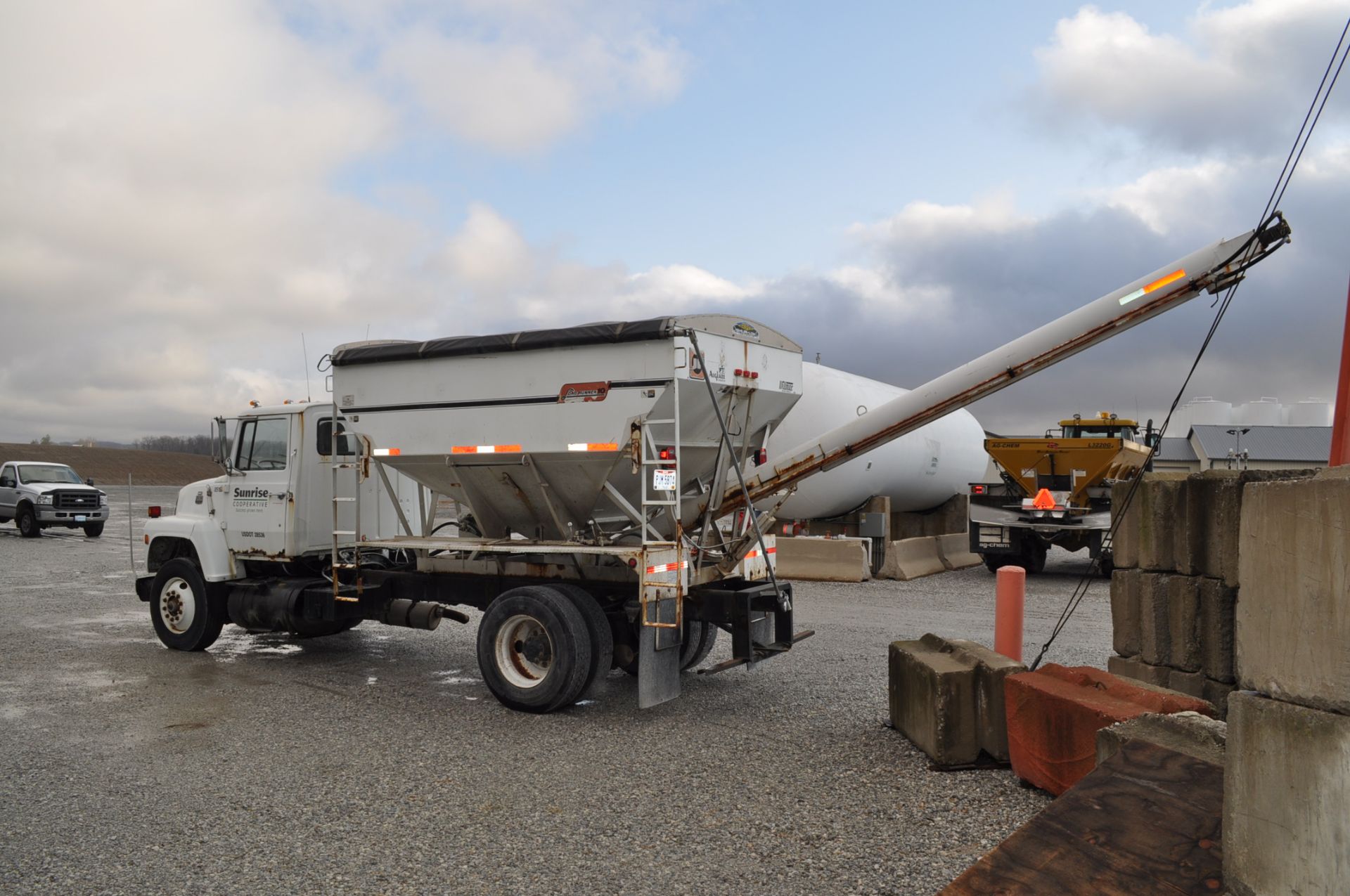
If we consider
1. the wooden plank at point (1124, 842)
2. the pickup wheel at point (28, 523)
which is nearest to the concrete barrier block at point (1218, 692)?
the wooden plank at point (1124, 842)

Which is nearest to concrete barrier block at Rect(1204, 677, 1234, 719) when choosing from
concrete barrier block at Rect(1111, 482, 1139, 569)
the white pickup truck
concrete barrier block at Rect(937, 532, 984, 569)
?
concrete barrier block at Rect(1111, 482, 1139, 569)

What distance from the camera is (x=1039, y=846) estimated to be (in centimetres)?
383

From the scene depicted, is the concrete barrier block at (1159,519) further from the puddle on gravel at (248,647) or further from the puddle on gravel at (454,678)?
the puddle on gravel at (248,647)

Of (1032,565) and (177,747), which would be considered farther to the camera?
(1032,565)

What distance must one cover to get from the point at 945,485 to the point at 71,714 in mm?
15629

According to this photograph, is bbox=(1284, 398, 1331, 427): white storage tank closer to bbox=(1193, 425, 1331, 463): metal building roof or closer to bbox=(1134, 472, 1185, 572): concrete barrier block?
bbox=(1193, 425, 1331, 463): metal building roof

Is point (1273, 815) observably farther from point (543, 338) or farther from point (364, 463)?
point (364, 463)

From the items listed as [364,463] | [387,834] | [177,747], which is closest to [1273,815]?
[387,834]

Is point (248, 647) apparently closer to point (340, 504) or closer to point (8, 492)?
point (340, 504)

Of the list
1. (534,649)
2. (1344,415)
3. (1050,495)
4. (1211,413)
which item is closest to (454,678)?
(534,649)

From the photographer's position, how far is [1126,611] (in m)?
7.60

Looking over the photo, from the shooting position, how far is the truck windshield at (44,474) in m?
→ 28.1

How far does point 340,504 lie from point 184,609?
83.6 inches

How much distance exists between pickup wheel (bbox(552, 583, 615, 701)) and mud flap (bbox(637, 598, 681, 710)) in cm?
33
